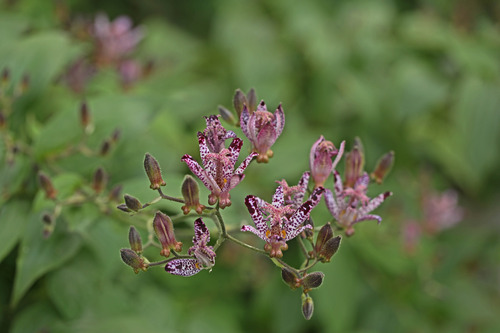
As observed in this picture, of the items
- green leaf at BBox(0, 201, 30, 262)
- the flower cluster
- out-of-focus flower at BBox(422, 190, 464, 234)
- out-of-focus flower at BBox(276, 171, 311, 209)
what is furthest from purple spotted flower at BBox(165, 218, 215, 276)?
out-of-focus flower at BBox(422, 190, 464, 234)

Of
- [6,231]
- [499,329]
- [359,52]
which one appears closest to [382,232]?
[499,329]

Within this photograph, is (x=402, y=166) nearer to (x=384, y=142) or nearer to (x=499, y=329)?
(x=384, y=142)

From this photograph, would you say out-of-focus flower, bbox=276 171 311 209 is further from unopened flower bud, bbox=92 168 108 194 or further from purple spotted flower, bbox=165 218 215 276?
unopened flower bud, bbox=92 168 108 194

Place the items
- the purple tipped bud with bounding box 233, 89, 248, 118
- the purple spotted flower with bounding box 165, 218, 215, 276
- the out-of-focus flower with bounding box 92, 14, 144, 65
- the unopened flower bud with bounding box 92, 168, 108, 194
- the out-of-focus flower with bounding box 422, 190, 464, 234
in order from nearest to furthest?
the purple spotted flower with bounding box 165, 218, 215, 276, the purple tipped bud with bounding box 233, 89, 248, 118, the unopened flower bud with bounding box 92, 168, 108, 194, the out-of-focus flower with bounding box 92, 14, 144, 65, the out-of-focus flower with bounding box 422, 190, 464, 234

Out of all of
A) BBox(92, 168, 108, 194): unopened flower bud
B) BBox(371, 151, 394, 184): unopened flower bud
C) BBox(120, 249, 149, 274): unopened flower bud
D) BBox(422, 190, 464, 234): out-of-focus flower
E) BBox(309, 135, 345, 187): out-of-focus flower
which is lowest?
BBox(422, 190, 464, 234): out-of-focus flower

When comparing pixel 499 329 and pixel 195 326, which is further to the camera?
pixel 499 329

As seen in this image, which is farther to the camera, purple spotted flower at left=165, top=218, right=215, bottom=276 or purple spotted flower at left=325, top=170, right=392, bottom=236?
purple spotted flower at left=325, top=170, right=392, bottom=236
